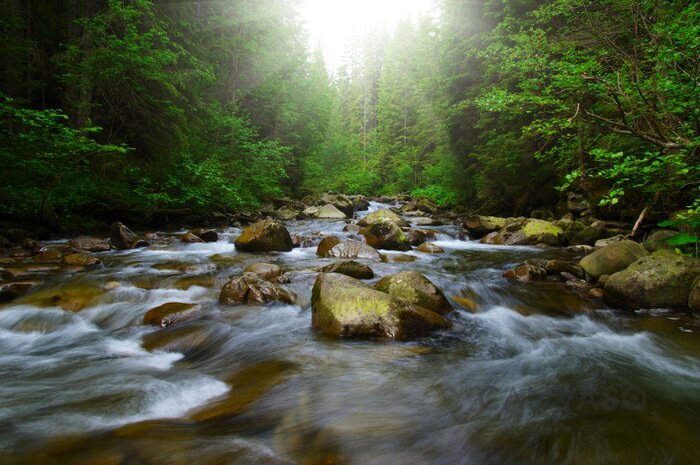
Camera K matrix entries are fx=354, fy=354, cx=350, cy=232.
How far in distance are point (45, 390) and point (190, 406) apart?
1427 mm

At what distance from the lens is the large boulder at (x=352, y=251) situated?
8539mm

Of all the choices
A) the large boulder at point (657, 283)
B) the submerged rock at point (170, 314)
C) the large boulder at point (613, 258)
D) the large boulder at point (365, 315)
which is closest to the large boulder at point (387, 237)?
the large boulder at point (613, 258)

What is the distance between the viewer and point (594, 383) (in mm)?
3289

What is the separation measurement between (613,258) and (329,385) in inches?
229

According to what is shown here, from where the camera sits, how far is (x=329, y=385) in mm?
3250

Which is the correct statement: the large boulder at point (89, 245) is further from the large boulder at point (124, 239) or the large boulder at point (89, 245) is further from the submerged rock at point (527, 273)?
the submerged rock at point (527, 273)

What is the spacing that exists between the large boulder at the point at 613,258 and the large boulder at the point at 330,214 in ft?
39.3

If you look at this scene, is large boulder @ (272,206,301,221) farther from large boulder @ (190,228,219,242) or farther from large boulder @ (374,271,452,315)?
large boulder @ (374,271,452,315)

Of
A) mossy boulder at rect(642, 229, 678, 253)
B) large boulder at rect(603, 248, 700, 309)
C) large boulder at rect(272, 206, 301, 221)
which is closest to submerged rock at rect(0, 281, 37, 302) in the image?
large boulder at rect(603, 248, 700, 309)

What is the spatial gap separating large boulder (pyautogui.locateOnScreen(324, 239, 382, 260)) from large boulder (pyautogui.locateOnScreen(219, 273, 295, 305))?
10.7ft

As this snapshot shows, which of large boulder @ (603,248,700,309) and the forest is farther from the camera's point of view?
large boulder @ (603,248,700,309)

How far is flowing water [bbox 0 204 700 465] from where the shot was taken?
229 centimetres

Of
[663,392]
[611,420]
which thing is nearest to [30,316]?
[611,420]

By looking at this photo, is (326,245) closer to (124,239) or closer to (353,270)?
(353,270)
